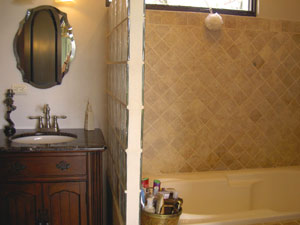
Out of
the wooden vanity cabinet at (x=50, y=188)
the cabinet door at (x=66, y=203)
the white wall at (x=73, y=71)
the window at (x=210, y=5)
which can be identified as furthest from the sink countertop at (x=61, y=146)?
the window at (x=210, y=5)

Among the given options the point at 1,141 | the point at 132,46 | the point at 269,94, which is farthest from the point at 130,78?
the point at 269,94

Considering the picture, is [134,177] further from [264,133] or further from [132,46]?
[264,133]

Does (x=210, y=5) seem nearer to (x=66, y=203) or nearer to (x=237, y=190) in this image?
(x=237, y=190)

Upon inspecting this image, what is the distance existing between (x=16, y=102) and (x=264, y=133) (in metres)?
2.04

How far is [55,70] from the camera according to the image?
237cm

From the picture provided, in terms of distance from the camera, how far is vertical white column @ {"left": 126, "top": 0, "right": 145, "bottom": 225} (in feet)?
4.85

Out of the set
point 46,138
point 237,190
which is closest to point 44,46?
point 46,138

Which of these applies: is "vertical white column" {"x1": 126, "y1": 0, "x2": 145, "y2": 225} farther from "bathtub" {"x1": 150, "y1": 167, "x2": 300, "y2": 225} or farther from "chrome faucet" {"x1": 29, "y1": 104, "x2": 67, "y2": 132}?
"chrome faucet" {"x1": 29, "y1": 104, "x2": 67, "y2": 132}

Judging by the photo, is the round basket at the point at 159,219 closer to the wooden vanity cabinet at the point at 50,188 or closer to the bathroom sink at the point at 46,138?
the wooden vanity cabinet at the point at 50,188

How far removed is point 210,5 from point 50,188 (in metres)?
1.88

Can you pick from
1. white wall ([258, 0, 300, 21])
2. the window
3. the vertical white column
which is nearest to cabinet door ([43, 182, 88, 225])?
the vertical white column

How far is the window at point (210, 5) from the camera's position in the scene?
2.57 m

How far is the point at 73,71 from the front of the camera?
2.42m

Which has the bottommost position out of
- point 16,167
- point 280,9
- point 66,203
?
point 66,203
